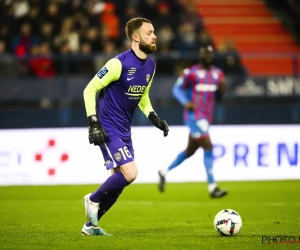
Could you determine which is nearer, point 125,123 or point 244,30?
point 125,123

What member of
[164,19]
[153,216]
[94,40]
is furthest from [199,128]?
[164,19]

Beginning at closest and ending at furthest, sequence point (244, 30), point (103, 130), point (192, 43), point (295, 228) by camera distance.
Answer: point (103, 130) < point (295, 228) < point (192, 43) < point (244, 30)

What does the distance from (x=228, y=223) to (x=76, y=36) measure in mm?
10781

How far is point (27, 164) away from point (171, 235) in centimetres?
636

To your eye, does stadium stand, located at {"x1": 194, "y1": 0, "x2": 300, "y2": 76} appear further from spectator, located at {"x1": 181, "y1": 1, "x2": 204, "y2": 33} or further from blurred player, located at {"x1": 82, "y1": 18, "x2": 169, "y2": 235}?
blurred player, located at {"x1": 82, "y1": 18, "x2": 169, "y2": 235}

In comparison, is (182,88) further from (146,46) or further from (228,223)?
(228,223)

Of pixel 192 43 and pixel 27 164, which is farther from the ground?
pixel 192 43

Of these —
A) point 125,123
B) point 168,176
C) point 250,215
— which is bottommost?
point 168,176

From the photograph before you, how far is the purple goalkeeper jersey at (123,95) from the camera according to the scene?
814 centimetres

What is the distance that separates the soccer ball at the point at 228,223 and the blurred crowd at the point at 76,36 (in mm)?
9713

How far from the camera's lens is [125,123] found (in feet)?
26.9

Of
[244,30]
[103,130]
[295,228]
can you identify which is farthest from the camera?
[244,30]

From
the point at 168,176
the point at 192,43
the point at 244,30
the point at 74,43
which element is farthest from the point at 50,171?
the point at 244,30

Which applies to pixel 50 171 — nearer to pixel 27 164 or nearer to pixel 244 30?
pixel 27 164
